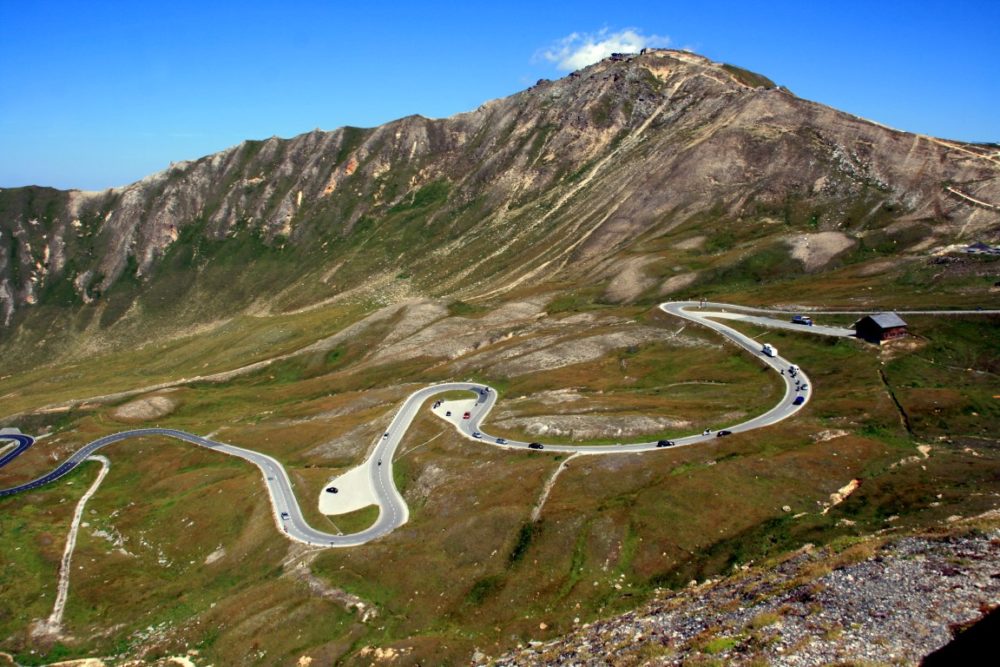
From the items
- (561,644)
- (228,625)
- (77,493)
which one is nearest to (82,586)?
(228,625)

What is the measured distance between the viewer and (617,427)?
91.8 metres

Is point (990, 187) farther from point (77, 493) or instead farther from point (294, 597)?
point (77, 493)

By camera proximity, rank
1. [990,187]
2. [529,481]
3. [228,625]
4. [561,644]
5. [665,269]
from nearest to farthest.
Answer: [561,644] → [228,625] → [529,481] → [990,187] → [665,269]

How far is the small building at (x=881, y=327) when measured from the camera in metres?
105

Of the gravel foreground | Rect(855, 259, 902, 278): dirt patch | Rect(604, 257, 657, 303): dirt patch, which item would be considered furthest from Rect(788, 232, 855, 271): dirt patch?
the gravel foreground

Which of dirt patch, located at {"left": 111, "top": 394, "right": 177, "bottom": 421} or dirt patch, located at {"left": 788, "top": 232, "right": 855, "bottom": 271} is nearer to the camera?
dirt patch, located at {"left": 111, "top": 394, "right": 177, "bottom": 421}

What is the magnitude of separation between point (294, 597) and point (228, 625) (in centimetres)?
702

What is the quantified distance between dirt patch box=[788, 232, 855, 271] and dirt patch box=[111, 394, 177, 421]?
181 m

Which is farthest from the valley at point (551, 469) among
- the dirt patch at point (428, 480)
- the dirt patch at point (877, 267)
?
the dirt patch at point (877, 267)

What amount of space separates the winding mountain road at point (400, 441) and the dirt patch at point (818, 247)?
1664 inches

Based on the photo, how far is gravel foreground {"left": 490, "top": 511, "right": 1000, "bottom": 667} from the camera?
1182 inches

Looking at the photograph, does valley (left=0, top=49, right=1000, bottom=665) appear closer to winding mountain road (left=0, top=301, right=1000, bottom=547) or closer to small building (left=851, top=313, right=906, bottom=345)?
winding mountain road (left=0, top=301, right=1000, bottom=547)

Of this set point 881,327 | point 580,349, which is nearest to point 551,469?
point 580,349

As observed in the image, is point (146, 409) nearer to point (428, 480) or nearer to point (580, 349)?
point (428, 480)
